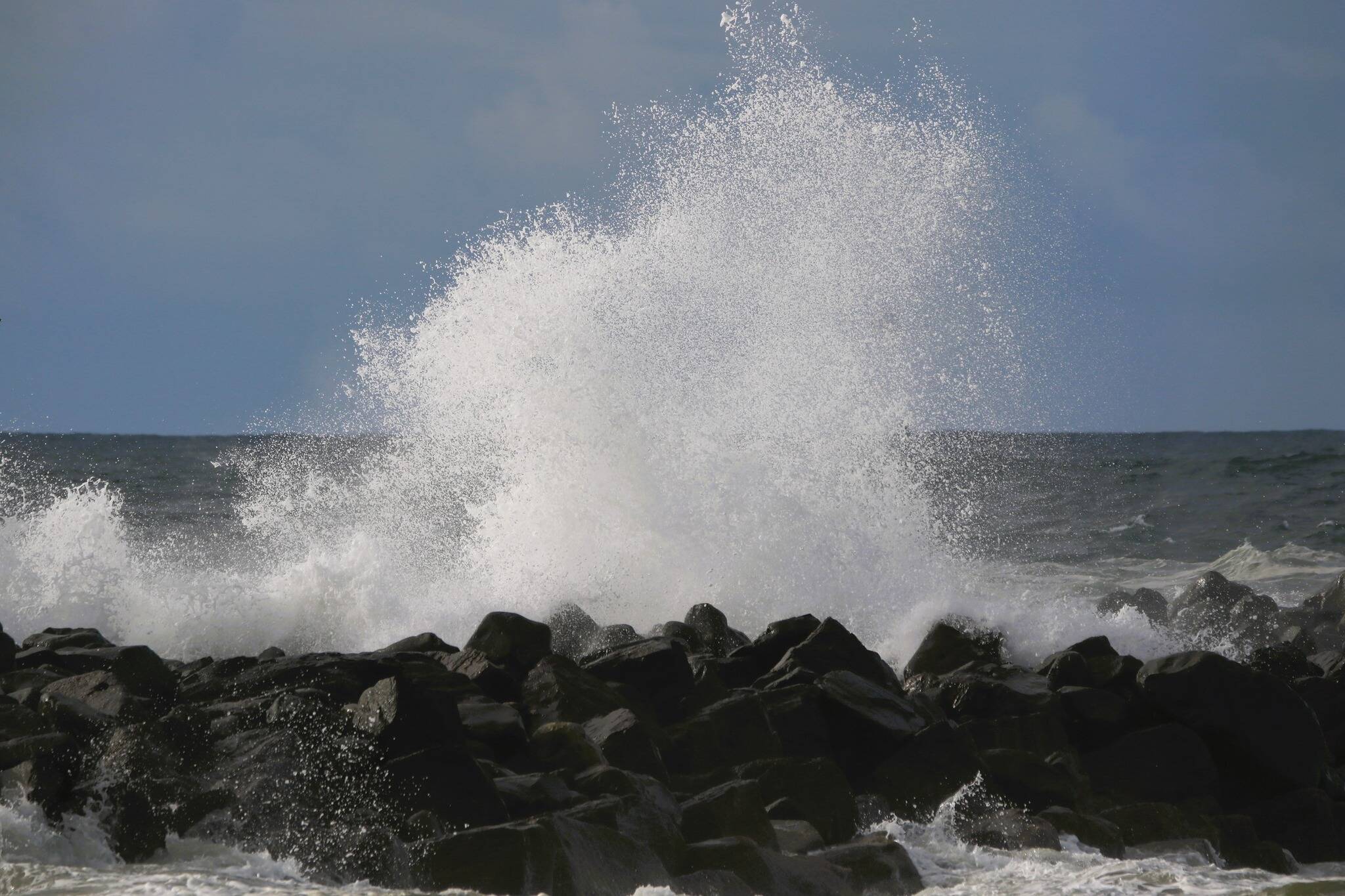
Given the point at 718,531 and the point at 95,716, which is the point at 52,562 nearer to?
the point at 718,531

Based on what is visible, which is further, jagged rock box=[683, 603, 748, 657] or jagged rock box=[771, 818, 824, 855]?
jagged rock box=[683, 603, 748, 657]

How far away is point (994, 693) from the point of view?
7.09m

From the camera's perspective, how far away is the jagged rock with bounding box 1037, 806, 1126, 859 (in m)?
5.49

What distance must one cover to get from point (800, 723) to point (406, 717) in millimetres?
2074

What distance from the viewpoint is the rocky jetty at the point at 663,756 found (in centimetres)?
469

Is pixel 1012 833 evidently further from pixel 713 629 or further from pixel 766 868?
pixel 713 629

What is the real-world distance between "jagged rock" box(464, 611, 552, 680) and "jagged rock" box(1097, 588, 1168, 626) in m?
7.01

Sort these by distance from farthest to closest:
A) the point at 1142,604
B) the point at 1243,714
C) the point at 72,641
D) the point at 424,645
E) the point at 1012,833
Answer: the point at 1142,604 → the point at 72,641 → the point at 424,645 → the point at 1243,714 → the point at 1012,833

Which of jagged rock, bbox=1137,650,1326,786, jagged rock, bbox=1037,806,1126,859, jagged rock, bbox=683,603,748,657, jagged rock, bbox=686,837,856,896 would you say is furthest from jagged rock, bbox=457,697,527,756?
jagged rock, bbox=1137,650,1326,786

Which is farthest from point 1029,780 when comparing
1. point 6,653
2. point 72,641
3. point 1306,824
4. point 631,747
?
point 72,641

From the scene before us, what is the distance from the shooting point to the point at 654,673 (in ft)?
22.3

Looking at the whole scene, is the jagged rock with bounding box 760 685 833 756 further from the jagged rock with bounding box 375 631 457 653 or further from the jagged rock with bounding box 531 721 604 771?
the jagged rock with bounding box 375 631 457 653

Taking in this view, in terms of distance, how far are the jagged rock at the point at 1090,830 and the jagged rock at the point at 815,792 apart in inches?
35.8

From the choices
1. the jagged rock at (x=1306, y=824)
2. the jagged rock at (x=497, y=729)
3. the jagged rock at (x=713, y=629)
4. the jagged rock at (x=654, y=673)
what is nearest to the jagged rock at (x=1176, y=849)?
the jagged rock at (x=1306, y=824)
